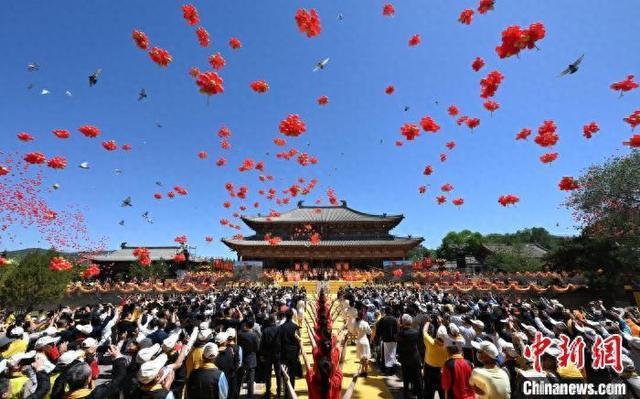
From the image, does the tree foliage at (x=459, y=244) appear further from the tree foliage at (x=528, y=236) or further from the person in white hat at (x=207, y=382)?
the person in white hat at (x=207, y=382)

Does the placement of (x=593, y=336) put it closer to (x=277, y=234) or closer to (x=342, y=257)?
(x=342, y=257)

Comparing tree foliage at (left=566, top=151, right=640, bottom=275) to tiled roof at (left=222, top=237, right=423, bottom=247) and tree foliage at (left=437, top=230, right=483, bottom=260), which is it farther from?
tree foliage at (left=437, top=230, right=483, bottom=260)

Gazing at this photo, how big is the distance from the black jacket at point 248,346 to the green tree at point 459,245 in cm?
6492

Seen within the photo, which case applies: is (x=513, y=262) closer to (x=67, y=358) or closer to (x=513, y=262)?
(x=513, y=262)

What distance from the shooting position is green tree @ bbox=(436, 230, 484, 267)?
2756 inches

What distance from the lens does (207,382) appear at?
3768 millimetres

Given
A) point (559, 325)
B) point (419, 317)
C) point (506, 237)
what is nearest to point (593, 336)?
point (559, 325)

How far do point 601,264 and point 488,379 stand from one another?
26.8 metres

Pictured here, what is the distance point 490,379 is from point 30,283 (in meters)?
24.0

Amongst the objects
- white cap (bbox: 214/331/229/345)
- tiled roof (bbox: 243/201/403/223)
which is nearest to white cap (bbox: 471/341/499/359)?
white cap (bbox: 214/331/229/345)

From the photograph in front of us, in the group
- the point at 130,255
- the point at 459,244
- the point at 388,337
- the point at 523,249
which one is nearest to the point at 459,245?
the point at 459,244

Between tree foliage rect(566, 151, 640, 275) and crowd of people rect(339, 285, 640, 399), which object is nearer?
crowd of people rect(339, 285, 640, 399)

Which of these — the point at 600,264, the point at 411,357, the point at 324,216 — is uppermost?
the point at 324,216

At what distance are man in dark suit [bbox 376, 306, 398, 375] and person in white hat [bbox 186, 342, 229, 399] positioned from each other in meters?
5.04
